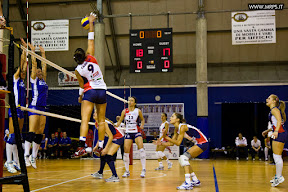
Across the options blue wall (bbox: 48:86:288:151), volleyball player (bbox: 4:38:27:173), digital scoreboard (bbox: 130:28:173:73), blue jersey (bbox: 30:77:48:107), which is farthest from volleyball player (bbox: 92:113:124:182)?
blue wall (bbox: 48:86:288:151)

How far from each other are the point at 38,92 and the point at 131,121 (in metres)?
2.45

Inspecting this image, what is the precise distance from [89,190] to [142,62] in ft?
28.9

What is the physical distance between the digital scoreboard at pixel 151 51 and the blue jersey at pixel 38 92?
664 cm

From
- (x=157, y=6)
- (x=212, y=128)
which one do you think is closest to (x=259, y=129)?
(x=212, y=128)

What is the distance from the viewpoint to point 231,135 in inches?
781

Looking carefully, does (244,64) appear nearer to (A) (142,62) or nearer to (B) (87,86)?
(A) (142,62)

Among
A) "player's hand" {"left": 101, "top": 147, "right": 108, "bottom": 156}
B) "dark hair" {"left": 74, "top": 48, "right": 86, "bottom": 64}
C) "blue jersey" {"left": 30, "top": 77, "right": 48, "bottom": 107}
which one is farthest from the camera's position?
"blue jersey" {"left": 30, "top": 77, "right": 48, "bottom": 107}

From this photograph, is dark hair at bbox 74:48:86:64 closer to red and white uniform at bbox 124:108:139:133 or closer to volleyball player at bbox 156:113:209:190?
volleyball player at bbox 156:113:209:190

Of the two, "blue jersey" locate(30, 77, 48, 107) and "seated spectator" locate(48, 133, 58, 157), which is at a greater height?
"blue jersey" locate(30, 77, 48, 107)

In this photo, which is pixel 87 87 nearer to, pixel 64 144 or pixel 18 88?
pixel 18 88

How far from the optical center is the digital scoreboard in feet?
46.4

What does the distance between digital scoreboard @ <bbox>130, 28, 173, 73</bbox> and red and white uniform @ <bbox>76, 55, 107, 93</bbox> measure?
884 cm

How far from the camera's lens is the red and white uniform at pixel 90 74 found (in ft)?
17.0

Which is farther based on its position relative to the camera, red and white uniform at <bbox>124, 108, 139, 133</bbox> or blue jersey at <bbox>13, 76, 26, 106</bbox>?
red and white uniform at <bbox>124, 108, 139, 133</bbox>
